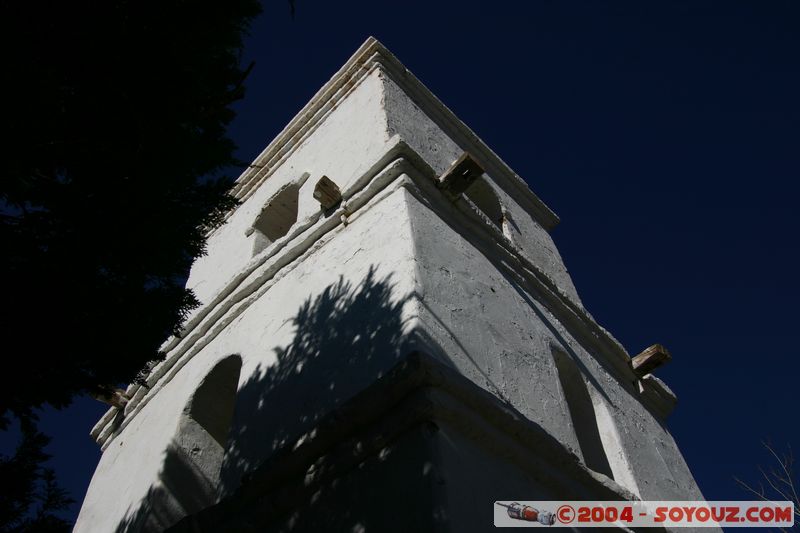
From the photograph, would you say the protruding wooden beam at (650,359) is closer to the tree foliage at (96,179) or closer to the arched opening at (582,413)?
the arched opening at (582,413)

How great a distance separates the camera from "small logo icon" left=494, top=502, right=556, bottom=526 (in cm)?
338

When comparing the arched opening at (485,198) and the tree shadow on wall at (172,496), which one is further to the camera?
the arched opening at (485,198)

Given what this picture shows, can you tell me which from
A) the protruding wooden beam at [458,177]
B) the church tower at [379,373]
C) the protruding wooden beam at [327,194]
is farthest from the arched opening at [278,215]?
the protruding wooden beam at [458,177]

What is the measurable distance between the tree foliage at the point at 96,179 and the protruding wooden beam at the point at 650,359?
504 centimetres

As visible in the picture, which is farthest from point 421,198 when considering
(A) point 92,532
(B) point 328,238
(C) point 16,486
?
(A) point 92,532

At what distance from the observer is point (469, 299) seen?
4707 millimetres

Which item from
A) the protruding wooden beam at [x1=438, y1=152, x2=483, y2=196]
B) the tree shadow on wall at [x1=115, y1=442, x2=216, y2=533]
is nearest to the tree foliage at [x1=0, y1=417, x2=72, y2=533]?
the tree shadow on wall at [x1=115, y1=442, x2=216, y2=533]

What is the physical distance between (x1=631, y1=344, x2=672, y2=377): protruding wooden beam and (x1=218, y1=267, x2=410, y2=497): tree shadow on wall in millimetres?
3741

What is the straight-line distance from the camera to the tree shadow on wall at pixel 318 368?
4055 millimetres

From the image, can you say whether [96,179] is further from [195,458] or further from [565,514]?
[565,514]

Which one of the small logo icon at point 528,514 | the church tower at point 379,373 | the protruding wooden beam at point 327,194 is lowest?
the small logo icon at point 528,514

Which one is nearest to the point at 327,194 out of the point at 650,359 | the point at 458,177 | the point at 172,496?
the point at 458,177

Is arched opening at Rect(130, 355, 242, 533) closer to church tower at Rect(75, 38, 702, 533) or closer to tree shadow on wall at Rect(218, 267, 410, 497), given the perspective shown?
church tower at Rect(75, 38, 702, 533)

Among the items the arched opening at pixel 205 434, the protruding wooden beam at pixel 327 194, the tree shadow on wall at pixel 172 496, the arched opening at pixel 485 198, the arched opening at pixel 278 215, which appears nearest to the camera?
the tree shadow on wall at pixel 172 496
